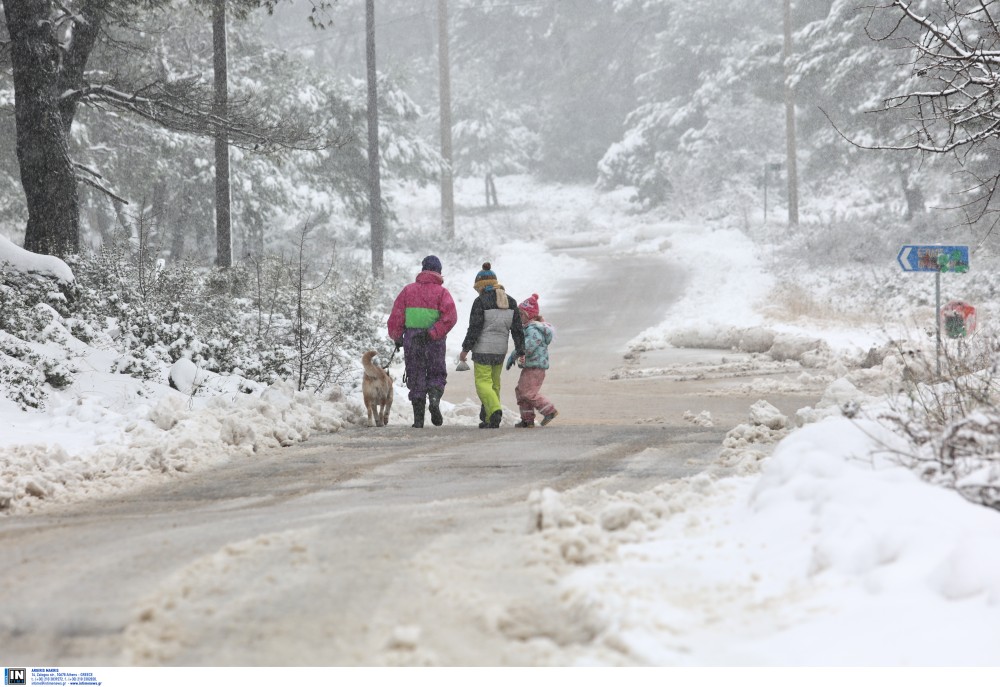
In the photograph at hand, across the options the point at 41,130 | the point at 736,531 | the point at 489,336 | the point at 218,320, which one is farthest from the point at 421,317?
the point at 736,531

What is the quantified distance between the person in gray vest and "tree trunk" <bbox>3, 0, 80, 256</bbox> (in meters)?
5.16

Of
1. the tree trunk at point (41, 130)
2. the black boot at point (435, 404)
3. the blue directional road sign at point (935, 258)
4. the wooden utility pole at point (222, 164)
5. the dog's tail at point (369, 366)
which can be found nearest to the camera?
the dog's tail at point (369, 366)

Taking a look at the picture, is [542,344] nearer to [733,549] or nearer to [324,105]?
[733,549]

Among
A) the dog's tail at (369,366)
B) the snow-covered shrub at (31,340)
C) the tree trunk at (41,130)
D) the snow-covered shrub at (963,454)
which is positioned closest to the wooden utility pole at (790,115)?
the tree trunk at (41,130)

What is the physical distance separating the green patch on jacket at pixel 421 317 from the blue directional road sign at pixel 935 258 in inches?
257

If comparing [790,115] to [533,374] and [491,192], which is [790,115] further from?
[533,374]

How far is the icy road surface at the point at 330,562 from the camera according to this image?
11.0 feet

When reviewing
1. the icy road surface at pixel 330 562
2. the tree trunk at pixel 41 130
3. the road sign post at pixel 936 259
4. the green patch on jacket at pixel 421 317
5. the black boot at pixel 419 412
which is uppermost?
the tree trunk at pixel 41 130

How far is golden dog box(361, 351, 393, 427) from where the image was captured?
10.5m

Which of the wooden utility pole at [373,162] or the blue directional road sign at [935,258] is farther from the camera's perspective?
the wooden utility pole at [373,162]

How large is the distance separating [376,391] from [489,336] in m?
1.30

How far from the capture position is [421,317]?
10.5 metres

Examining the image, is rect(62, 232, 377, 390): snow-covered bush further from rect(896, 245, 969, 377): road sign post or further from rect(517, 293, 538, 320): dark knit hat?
rect(896, 245, 969, 377): road sign post

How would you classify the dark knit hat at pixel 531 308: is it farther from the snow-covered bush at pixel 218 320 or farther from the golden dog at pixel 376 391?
the snow-covered bush at pixel 218 320
